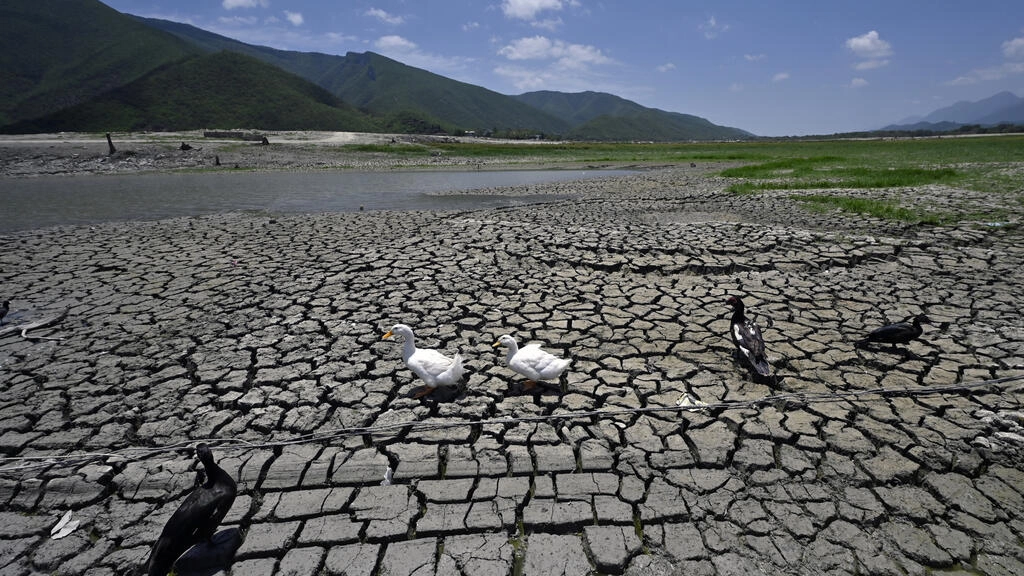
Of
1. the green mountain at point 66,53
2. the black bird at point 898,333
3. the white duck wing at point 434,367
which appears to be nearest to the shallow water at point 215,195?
the white duck wing at point 434,367

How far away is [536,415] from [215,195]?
20223mm

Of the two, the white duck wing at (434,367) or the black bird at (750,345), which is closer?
the white duck wing at (434,367)

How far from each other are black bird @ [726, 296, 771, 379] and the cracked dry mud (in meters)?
0.20

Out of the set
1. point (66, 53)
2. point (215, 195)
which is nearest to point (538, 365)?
point (215, 195)

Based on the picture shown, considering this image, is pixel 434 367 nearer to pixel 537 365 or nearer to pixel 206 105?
pixel 537 365

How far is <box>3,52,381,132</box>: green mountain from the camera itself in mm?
58812

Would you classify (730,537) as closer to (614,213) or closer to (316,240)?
(316,240)

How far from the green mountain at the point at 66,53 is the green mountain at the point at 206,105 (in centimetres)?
1102

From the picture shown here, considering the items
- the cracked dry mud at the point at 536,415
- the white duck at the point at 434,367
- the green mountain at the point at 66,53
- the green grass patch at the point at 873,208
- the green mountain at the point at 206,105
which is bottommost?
the cracked dry mud at the point at 536,415

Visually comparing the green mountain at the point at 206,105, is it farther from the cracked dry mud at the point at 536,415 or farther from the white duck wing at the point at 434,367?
the white duck wing at the point at 434,367

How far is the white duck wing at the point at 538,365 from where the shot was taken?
4.33 meters

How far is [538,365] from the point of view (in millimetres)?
4348

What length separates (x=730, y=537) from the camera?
292 cm

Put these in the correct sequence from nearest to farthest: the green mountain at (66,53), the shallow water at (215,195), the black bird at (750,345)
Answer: the black bird at (750,345)
the shallow water at (215,195)
the green mountain at (66,53)
